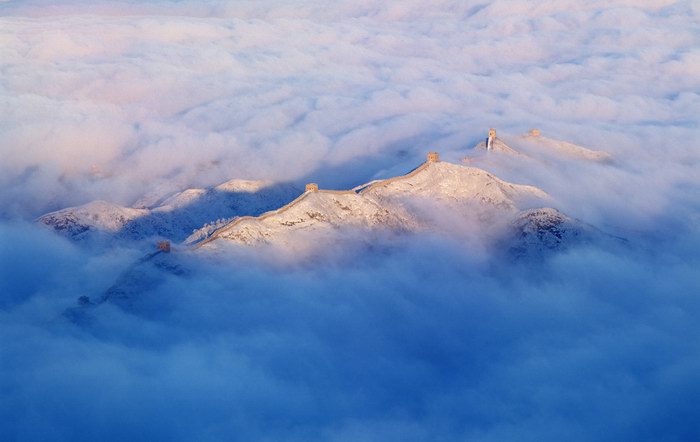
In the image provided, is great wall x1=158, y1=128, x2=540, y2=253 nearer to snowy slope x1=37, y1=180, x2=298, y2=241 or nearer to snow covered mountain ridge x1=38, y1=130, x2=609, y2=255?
snow covered mountain ridge x1=38, y1=130, x2=609, y2=255

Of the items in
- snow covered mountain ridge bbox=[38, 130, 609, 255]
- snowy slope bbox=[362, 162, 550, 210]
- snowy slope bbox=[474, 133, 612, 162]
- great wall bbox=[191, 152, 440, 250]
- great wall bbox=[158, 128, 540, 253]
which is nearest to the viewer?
great wall bbox=[158, 128, 540, 253]

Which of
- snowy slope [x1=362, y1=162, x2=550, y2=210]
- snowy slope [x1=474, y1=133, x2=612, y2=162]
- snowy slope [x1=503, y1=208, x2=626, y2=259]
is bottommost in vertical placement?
snowy slope [x1=474, y1=133, x2=612, y2=162]

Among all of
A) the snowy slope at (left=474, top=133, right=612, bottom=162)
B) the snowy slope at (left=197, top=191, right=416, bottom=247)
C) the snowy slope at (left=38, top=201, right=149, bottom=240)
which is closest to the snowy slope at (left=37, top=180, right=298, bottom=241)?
the snowy slope at (left=38, top=201, right=149, bottom=240)

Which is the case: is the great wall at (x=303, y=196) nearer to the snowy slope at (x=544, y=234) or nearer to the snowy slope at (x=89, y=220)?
the snowy slope at (x=544, y=234)

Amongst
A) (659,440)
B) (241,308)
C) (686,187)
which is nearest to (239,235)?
(241,308)

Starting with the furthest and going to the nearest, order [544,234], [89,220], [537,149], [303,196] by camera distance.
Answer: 1. [537,149]
2. [89,220]
3. [544,234]
4. [303,196]

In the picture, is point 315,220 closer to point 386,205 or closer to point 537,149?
point 386,205

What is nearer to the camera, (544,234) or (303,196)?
(303,196)

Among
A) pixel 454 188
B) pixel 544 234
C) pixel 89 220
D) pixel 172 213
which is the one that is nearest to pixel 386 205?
pixel 454 188

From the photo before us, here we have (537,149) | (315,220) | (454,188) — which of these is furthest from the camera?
(537,149)

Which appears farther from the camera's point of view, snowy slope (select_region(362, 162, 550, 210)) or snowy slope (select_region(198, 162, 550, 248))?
snowy slope (select_region(362, 162, 550, 210))

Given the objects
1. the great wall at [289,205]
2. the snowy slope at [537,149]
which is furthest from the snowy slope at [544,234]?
the snowy slope at [537,149]
